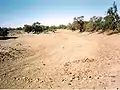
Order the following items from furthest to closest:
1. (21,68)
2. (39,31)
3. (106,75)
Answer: (39,31) < (21,68) < (106,75)

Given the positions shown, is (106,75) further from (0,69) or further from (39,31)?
(39,31)

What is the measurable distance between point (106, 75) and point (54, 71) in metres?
3.08

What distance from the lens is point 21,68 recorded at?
12.5 m

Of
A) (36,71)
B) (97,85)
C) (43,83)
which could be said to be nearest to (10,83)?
(43,83)

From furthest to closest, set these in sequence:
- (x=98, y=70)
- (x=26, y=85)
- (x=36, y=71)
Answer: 1. (x=36, y=71)
2. (x=98, y=70)
3. (x=26, y=85)

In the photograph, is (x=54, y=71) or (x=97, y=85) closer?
(x=97, y=85)

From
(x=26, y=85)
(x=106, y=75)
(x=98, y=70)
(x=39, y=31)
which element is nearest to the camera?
(x=26, y=85)

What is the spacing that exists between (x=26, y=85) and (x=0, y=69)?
12.7ft

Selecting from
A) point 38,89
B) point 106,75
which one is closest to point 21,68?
point 38,89

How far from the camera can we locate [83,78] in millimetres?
9469

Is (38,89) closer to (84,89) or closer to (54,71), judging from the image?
(84,89)

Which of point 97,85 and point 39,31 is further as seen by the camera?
point 39,31

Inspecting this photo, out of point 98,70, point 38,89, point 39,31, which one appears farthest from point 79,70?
point 39,31

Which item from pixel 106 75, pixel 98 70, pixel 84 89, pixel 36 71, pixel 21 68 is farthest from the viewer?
pixel 21 68
